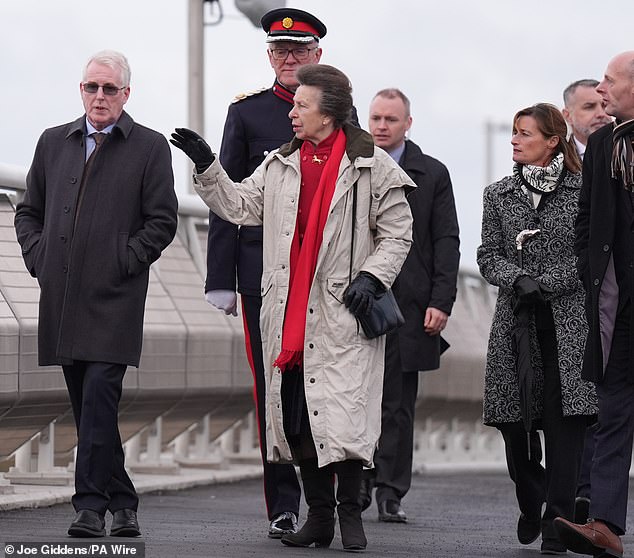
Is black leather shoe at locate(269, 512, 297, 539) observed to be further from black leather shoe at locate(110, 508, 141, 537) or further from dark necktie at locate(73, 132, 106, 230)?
dark necktie at locate(73, 132, 106, 230)

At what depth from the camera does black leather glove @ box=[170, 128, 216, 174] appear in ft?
27.1

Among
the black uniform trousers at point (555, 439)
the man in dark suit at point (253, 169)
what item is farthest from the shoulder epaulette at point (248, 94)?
the black uniform trousers at point (555, 439)

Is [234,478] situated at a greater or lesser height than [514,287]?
lesser

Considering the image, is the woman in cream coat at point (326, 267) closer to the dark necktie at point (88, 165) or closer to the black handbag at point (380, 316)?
the black handbag at point (380, 316)

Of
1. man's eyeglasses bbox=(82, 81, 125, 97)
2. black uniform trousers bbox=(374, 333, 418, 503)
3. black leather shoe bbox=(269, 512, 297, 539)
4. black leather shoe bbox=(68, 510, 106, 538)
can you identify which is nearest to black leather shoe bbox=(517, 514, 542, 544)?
black leather shoe bbox=(269, 512, 297, 539)

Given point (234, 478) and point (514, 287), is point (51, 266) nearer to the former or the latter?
point (514, 287)

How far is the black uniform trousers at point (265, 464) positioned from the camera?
9117mm

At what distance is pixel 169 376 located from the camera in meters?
12.3

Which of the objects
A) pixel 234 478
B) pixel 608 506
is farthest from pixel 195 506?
pixel 608 506

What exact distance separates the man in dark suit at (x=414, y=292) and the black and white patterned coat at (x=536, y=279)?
5.59 ft

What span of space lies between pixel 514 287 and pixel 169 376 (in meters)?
3.83

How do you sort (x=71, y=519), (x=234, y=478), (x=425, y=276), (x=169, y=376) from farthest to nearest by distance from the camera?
(x=234, y=478), (x=169, y=376), (x=425, y=276), (x=71, y=519)

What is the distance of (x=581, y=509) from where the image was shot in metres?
9.47

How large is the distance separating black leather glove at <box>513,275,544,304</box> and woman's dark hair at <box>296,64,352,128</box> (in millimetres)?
1017
